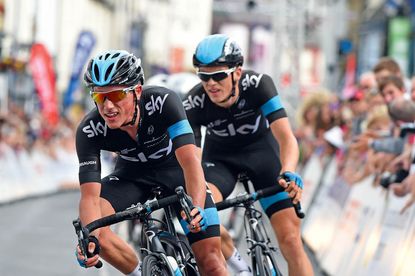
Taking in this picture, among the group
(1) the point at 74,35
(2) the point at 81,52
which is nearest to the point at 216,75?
(2) the point at 81,52

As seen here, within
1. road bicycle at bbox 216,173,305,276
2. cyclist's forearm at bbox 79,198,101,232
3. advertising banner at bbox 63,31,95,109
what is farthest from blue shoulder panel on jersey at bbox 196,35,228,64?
advertising banner at bbox 63,31,95,109

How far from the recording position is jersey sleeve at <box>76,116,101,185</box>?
23.1 ft

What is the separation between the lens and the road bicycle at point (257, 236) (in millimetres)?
7629

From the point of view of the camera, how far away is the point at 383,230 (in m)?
10.4

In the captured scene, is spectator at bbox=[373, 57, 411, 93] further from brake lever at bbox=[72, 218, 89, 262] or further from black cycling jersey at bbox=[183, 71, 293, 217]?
brake lever at bbox=[72, 218, 89, 262]

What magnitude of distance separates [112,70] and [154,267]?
1.13 metres

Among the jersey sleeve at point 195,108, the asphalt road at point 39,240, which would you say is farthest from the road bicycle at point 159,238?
the asphalt road at point 39,240

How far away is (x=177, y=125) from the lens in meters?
7.08

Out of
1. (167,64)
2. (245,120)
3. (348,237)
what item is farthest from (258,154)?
(167,64)

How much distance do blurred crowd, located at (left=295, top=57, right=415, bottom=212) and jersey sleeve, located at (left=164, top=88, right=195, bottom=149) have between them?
2991 mm

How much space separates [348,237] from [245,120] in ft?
12.0

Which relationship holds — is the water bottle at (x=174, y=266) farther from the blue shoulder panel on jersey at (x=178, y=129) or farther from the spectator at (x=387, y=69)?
the spectator at (x=387, y=69)

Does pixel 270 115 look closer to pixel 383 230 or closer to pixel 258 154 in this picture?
pixel 258 154

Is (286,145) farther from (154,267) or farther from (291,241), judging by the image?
(154,267)
